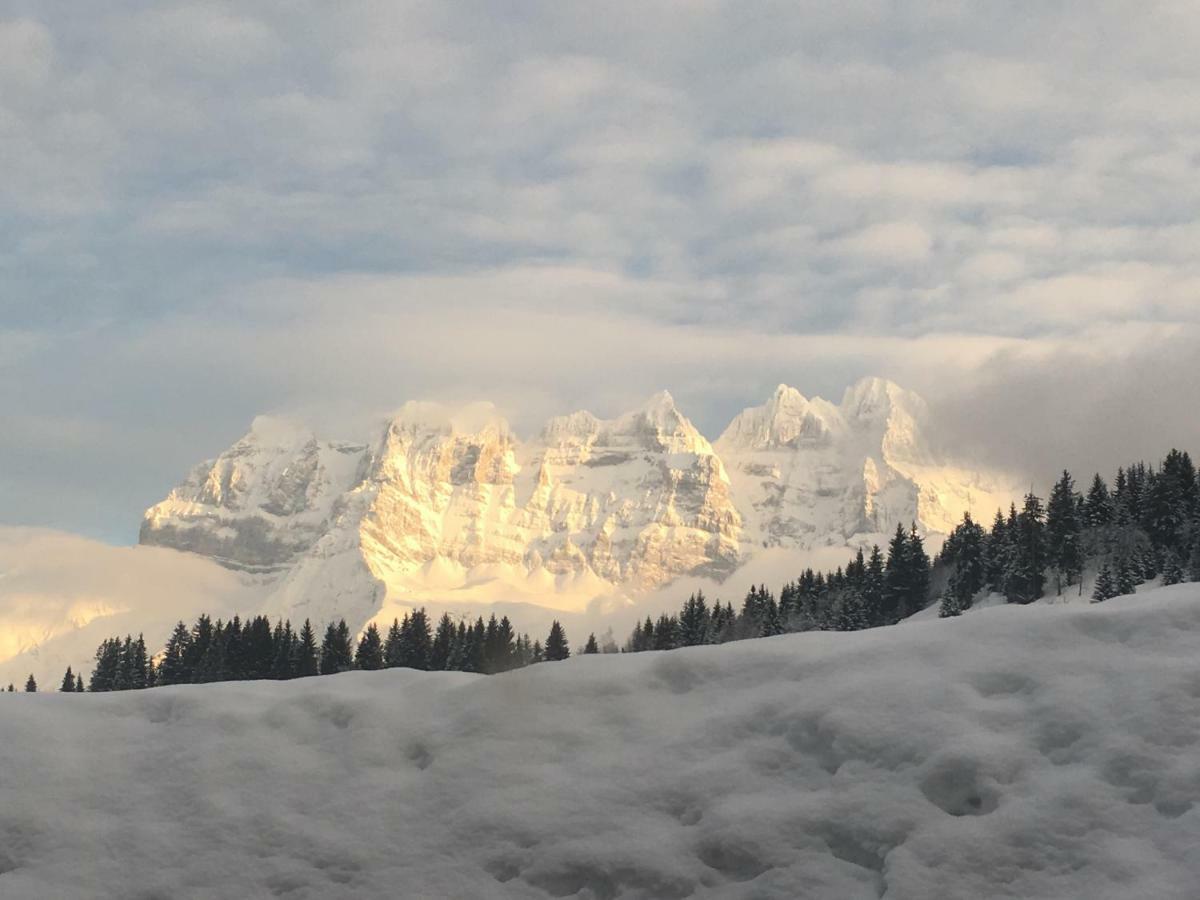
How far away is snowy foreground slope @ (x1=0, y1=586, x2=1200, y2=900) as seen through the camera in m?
11.5

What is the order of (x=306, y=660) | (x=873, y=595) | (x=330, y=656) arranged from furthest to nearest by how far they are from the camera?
(x=873, y=595), (x=330, y=656), (x=306, y=660)

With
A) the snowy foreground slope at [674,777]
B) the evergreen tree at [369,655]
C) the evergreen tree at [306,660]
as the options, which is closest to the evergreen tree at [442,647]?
the evergreen tree at [369,655]

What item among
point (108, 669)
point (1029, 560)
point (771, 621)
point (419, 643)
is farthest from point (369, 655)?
point (1029, 560)

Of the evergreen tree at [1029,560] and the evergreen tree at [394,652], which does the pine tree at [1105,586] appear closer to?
the evergreen tree at [1029,560]

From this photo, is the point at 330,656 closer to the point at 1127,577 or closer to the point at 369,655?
the point at 369,655

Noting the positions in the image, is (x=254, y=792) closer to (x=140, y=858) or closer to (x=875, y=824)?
(x=140, y=858)

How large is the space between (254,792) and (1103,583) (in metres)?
79.9

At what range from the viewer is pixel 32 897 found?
11.8m

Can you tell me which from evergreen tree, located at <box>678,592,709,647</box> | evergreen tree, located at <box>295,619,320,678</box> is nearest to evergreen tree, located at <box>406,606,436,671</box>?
evergreen tree, located at <box>295,619,320,678</box>

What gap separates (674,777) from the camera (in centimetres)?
1278

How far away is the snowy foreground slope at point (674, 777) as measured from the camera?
11531mm

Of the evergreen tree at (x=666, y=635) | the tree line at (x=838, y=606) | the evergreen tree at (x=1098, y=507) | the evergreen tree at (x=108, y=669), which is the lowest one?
the evergreen tree at (x=108, y=669)

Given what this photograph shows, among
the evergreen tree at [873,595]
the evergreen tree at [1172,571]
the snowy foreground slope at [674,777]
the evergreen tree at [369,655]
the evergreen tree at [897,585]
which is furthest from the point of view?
the evergreen tree at [897,585]

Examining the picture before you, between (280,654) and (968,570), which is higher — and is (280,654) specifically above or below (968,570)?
below
